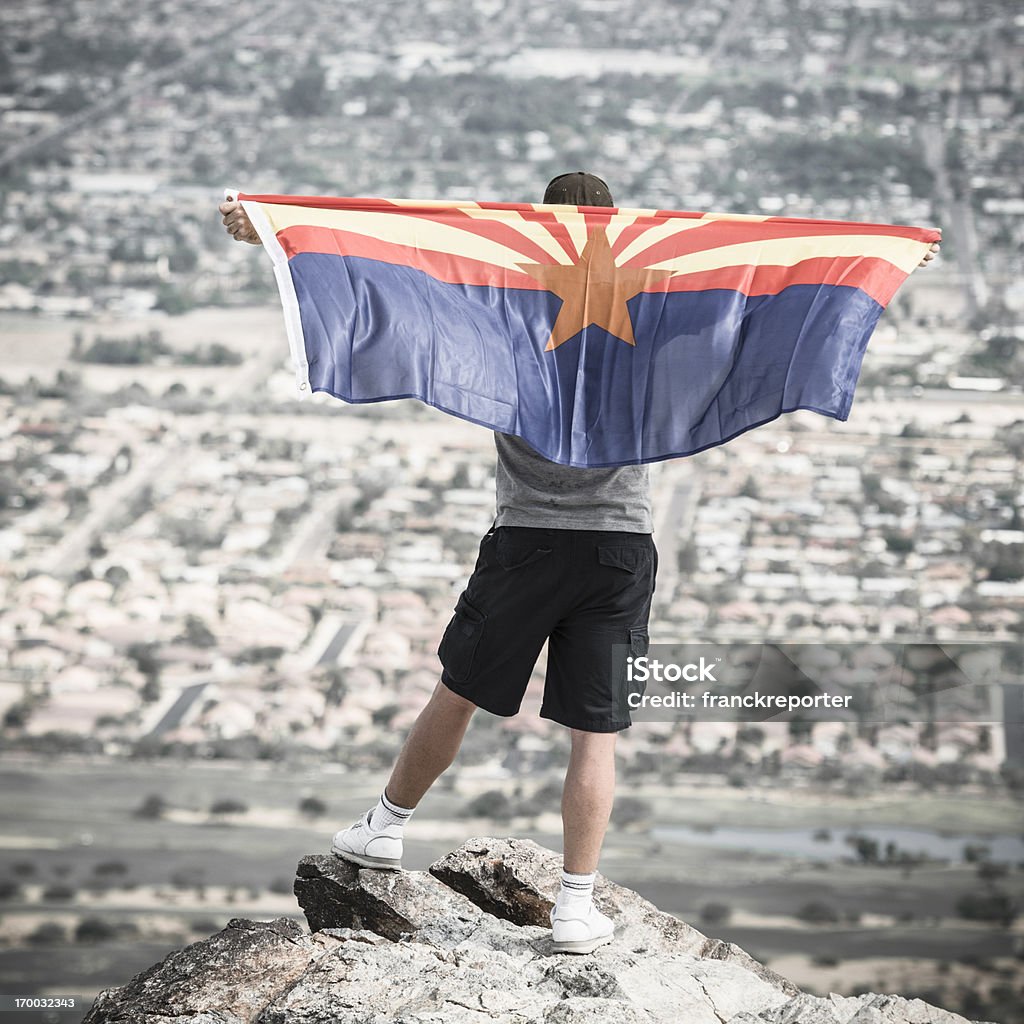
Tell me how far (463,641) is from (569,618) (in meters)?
0.17

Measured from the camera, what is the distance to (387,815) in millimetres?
2254

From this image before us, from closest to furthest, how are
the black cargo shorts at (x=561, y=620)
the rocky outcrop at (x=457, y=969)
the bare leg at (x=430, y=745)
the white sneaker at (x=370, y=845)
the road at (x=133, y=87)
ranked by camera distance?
the rocky outcrop at (x=457, y=969) → the black cargo shorts at (x=561, y=620) → the bare leg at (x=430, y=745) → the white sneaker at (x=370, y=845) → the road at (x=133, y=87)

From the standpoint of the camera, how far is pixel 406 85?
1560 centimetres

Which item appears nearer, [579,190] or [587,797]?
[587,797]

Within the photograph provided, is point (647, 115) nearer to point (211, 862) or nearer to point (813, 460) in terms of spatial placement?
point (813, 460)

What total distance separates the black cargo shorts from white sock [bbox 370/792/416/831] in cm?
28

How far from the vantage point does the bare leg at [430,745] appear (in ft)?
6.98

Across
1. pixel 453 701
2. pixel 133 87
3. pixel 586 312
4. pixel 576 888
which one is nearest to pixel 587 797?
pixel 576 888

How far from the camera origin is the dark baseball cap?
2205mm

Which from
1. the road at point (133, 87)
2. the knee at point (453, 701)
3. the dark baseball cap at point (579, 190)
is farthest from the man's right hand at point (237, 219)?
the road at point (133, 87)

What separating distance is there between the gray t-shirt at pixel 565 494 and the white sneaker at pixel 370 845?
0.61 metres

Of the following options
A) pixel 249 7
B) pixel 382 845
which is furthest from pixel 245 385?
pixel 382 845

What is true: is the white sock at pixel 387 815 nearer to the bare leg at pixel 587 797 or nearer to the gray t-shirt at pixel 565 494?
the bare leg at pixel 587 797

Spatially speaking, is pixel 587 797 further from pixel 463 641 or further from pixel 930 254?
pixel 930 254
